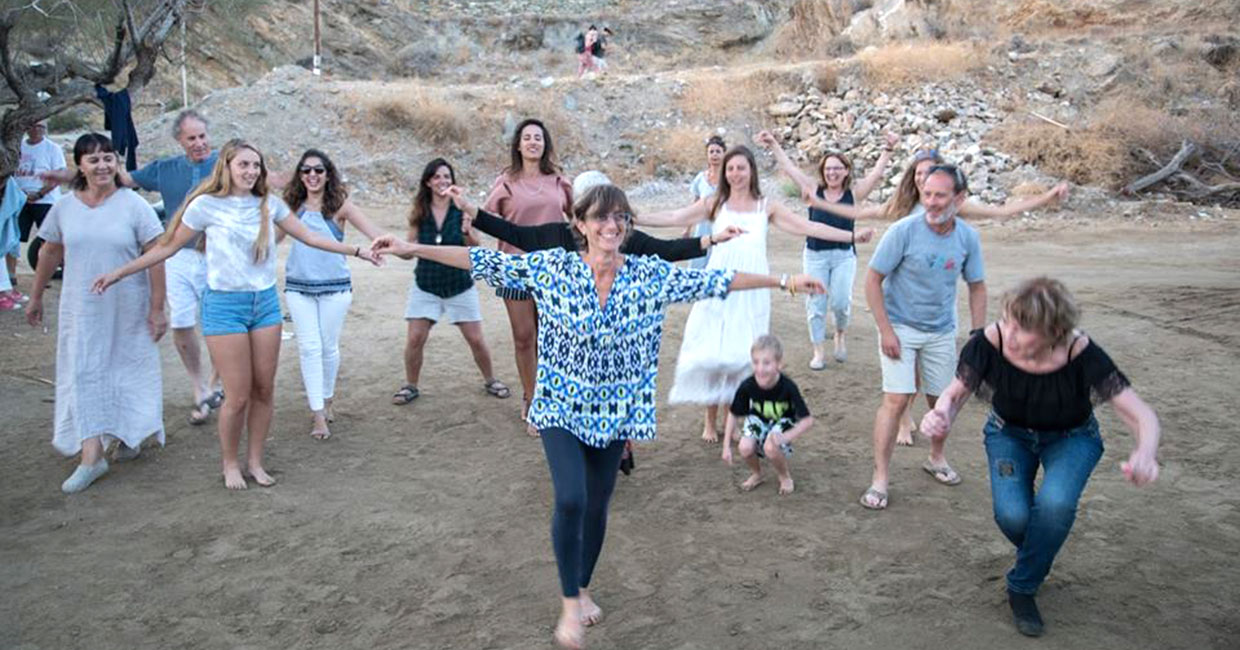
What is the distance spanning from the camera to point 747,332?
6125mm

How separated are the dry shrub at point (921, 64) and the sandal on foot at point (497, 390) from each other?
1820 cm

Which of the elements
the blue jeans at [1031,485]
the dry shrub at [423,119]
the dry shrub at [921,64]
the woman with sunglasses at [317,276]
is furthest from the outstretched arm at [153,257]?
the dry shrub at [921,64]

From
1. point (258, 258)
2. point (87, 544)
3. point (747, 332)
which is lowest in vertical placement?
Answer: point (87, 544)

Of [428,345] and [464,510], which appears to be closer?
[464,510]

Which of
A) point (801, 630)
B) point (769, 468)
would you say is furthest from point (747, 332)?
point (801, 630)

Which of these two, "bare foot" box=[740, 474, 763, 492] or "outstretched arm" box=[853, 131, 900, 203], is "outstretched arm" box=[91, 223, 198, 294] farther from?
"outstretched arm" box=[853, 131, 900, 203]

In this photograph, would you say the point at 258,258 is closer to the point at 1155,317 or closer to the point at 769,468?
the point at 769,468

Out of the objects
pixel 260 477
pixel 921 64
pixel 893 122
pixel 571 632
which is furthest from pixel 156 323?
pixel 921 64

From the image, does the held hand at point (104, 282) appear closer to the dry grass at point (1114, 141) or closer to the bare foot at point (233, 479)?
the bare foot at point (233, 479)

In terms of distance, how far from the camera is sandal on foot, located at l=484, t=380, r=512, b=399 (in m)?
7.54

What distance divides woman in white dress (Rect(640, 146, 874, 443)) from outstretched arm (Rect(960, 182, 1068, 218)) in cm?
71

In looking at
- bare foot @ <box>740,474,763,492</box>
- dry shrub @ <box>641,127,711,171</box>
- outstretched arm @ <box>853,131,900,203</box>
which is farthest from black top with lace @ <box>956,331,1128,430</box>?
dry shrub @ <box>641,127,711,171</box>

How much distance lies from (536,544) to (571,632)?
1.27m

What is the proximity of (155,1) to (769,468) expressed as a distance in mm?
8688
